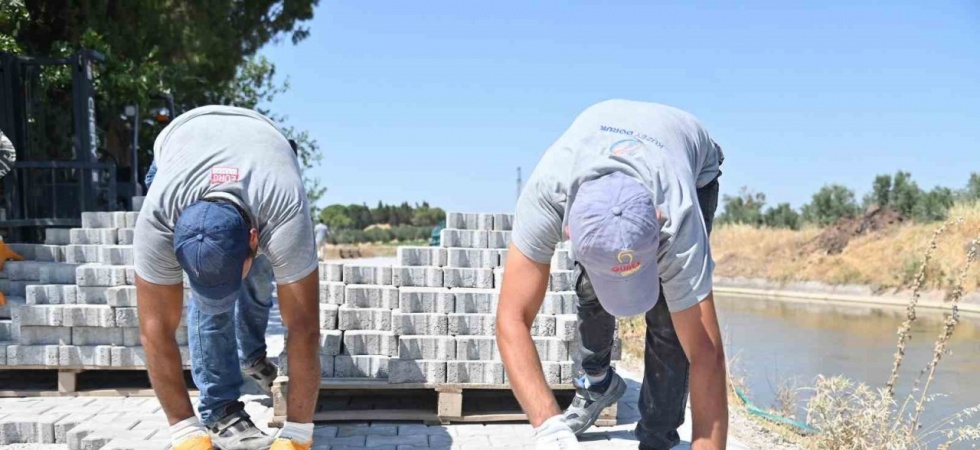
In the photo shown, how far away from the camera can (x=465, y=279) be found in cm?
456

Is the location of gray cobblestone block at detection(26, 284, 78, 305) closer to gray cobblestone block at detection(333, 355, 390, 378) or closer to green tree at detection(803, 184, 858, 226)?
gray cobblestone block at detection(333, 355, 390, 378)

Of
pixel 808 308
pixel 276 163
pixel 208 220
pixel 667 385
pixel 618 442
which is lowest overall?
pixel 808 308

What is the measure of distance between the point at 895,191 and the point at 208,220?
25010mm

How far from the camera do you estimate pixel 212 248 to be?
2.36 meters

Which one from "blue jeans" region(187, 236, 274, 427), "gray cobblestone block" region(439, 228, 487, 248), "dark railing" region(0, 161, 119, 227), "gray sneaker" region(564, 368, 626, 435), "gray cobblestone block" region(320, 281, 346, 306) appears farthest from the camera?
"dark railing" region(0, 161, 119, 227)

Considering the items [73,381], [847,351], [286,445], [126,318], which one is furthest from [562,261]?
[847,351]

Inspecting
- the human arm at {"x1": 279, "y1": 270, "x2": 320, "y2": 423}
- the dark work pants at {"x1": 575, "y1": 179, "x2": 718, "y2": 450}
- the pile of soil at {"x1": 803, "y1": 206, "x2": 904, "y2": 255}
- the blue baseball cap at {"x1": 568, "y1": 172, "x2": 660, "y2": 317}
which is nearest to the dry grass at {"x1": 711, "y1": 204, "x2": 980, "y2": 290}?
the pile of soil at {"x1": 803, "y1": 206, "x2": 904, "y2": 255}

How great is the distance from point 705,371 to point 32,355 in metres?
4.25

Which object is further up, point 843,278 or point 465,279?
point 465,279

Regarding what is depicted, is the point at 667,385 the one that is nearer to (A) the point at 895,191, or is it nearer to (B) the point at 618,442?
(B) the point at 618,442

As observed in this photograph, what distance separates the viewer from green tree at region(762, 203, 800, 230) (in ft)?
92.5

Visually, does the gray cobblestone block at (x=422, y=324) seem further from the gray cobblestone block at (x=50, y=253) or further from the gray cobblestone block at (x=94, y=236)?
the gray cobblestone block at (x=50, y=253)

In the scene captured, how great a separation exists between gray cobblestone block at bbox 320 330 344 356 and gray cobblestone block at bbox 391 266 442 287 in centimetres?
52

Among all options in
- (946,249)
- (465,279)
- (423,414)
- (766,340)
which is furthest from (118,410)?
(946,249)
